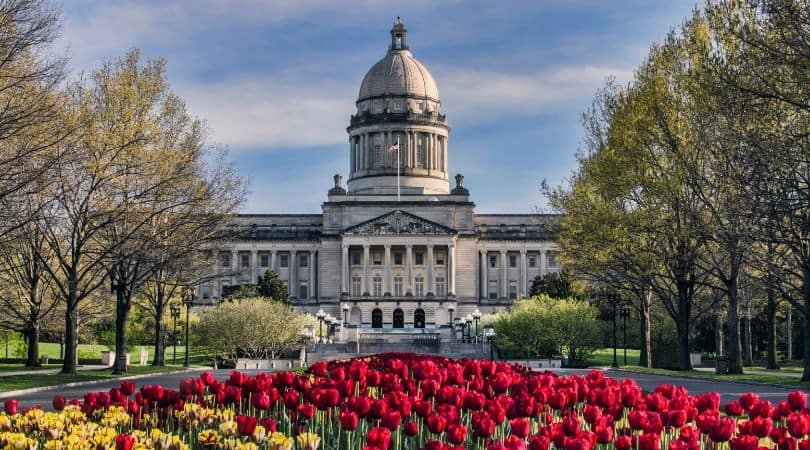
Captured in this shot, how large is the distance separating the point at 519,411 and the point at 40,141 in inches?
1113

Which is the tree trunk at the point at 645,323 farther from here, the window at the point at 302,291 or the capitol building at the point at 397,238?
the window at the point at 302,291

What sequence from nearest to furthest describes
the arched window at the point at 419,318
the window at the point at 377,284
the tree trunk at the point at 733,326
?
the tree trunk at the point at 733,326, the arched window at the point at 419,318, the window at the point at 377,284

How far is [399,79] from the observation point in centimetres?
13900

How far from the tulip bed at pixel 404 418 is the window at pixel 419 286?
111462 mm

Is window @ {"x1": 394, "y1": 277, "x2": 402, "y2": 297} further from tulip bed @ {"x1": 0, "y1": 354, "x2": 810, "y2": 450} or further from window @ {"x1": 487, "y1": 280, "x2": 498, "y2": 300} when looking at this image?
tulip bed @ {"x1": 0, "y1": 354, "x2": 810, "y2": 450}

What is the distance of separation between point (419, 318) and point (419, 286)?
411cm

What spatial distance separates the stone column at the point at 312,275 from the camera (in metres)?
129

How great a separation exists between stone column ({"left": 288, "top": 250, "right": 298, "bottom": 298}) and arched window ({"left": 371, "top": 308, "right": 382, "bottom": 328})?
1156 centimetres

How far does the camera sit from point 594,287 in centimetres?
7012

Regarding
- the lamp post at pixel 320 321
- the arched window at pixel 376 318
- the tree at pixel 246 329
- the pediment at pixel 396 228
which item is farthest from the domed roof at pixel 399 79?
the tree at pixel 246 329

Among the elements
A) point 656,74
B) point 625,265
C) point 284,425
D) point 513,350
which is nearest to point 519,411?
point 284,425

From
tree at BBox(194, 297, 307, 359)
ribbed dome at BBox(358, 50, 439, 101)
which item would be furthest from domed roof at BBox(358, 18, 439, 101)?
tree at BBox(194, 297, 307, 359)

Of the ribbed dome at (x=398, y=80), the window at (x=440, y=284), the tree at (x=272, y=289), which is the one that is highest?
the ribbed dome at (x=398, y=80)

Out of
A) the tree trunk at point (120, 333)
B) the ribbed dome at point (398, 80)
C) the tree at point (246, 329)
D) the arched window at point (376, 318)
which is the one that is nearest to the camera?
the tree trunk at point (120, 333)
